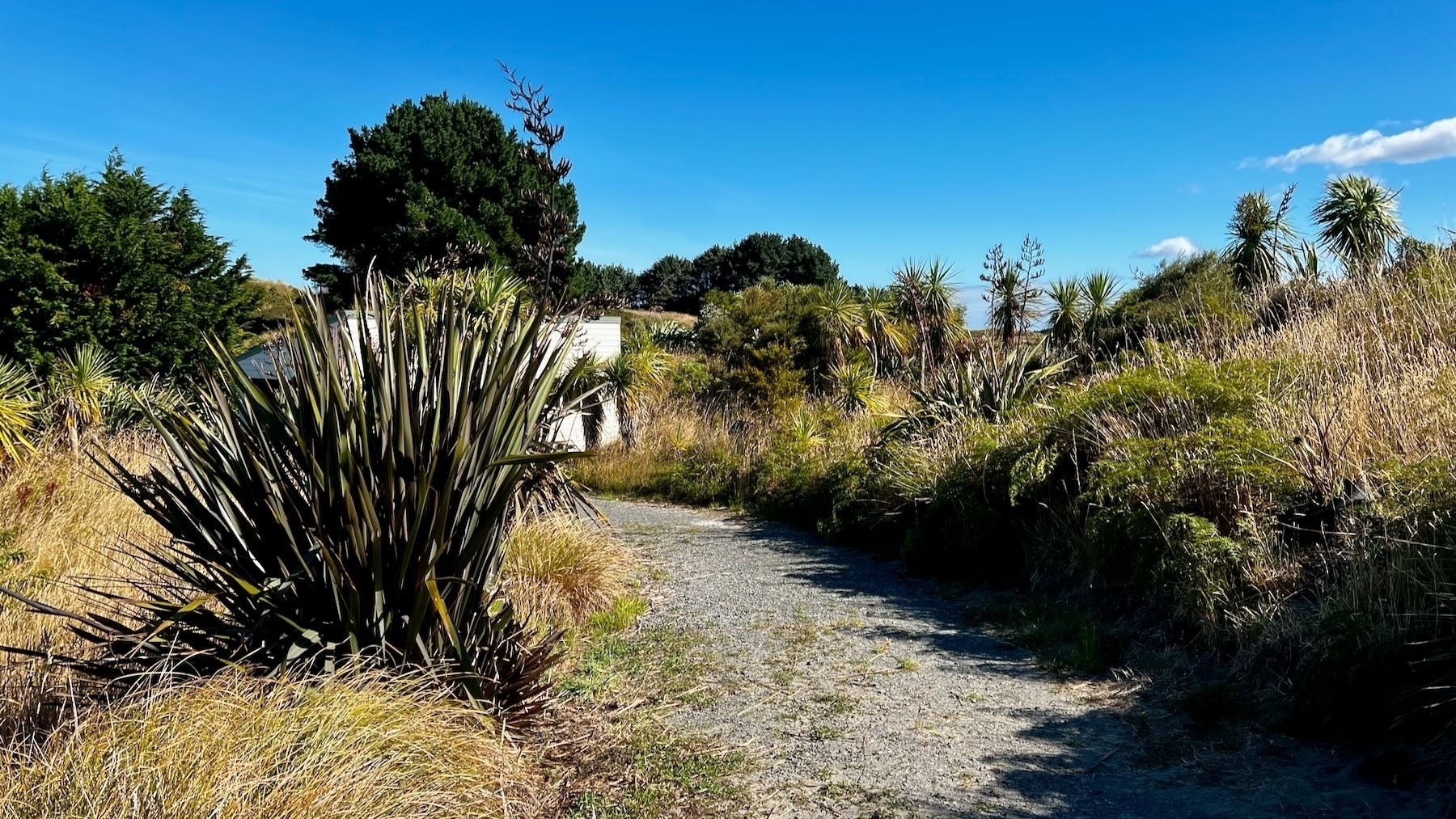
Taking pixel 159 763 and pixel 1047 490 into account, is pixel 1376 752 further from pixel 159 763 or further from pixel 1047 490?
pixel 159 763

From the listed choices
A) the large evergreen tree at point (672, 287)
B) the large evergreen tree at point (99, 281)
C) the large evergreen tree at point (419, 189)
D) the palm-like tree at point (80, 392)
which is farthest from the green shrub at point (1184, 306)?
the large evergreen tree at point (672, 287)

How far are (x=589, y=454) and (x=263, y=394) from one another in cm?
156

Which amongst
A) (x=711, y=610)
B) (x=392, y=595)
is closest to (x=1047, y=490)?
(x=711, y=610)

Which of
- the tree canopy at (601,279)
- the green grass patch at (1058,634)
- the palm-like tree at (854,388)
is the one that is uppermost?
the tree canopy at (601,279)

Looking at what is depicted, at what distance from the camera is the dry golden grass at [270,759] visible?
2604 millimetres


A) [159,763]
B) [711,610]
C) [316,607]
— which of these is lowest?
[711,610]

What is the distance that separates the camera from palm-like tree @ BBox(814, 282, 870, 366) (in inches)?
821

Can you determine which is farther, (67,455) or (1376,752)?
(67,455)

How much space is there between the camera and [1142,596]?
6.13m

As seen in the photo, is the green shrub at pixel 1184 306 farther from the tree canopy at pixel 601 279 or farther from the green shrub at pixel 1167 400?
the tree canopy at pixel 601 279

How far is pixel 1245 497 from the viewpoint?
19.2 ft

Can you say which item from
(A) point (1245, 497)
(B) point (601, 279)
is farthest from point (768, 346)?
(B) point (601, 279)

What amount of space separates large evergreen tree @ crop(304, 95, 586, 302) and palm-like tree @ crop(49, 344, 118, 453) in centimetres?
1719

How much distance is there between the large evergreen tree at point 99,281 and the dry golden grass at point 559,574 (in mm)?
11881
